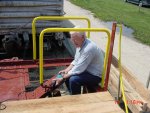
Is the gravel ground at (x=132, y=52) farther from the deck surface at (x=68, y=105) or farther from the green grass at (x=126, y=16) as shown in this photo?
the deck surface at (x=68, y=105)

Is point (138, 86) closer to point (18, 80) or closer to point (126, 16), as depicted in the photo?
point (18, 80)

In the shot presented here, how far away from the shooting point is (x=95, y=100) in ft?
15.7

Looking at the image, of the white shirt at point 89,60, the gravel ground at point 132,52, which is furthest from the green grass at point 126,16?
the white shirt at point 89,60

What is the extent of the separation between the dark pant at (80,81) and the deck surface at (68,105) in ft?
1.38

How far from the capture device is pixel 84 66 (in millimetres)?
5195

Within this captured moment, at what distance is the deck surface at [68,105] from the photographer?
4422mm

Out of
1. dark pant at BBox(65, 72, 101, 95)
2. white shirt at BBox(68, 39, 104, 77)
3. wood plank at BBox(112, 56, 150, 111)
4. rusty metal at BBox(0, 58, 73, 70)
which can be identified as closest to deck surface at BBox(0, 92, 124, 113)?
dark pant at BBox(65, 72, 101, 95)

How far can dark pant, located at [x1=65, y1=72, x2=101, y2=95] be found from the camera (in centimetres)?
523

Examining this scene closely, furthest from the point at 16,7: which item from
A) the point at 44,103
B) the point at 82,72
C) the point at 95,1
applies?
the point at 95,1

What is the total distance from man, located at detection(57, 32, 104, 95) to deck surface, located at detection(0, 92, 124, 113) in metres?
0.45

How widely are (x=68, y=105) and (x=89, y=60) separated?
3.16ft

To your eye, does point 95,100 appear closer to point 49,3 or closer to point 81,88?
point 81,88

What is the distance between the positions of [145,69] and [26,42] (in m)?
3.40

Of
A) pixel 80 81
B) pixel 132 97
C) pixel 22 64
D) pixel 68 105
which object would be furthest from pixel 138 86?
pixel 22 64
